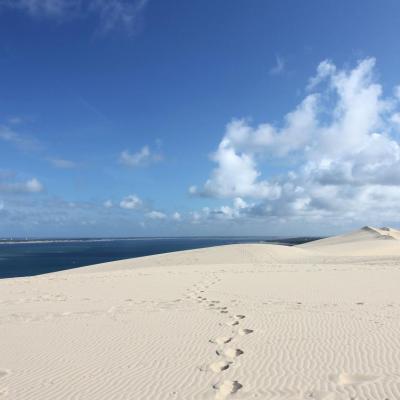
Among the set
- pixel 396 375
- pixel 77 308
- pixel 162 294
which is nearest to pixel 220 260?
pixel 162 294

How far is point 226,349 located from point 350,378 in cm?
227

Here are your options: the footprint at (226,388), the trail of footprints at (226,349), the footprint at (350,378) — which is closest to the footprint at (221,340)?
the trail of footprints at (226,349)

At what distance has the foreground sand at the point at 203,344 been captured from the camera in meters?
5.60

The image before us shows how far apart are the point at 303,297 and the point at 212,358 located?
6.81 meters

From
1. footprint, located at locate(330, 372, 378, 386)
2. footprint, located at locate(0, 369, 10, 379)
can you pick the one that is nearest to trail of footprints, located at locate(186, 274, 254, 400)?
footprint, located at locate(330, 372, 378, 386)

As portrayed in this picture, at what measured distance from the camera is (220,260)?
117ft

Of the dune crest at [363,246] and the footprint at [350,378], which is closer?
the footprint at [350,378]

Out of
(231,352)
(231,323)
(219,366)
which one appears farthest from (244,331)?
(219,366)

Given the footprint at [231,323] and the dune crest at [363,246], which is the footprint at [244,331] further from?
the dune crest at [363,246]

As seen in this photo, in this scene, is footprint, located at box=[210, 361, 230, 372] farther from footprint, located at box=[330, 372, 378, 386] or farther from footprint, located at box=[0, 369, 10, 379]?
footprint, located at box=[0, 369, 10, 379]

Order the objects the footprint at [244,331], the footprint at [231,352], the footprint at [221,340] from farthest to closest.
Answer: the footprint at [244,331] < the footprint at [221,340] < the footprint at [231,352]

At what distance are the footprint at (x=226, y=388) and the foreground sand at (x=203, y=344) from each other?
3 centimetres

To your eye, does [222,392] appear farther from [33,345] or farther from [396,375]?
[33,345]

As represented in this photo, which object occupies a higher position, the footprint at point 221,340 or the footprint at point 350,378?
the footprint at point 221,340
